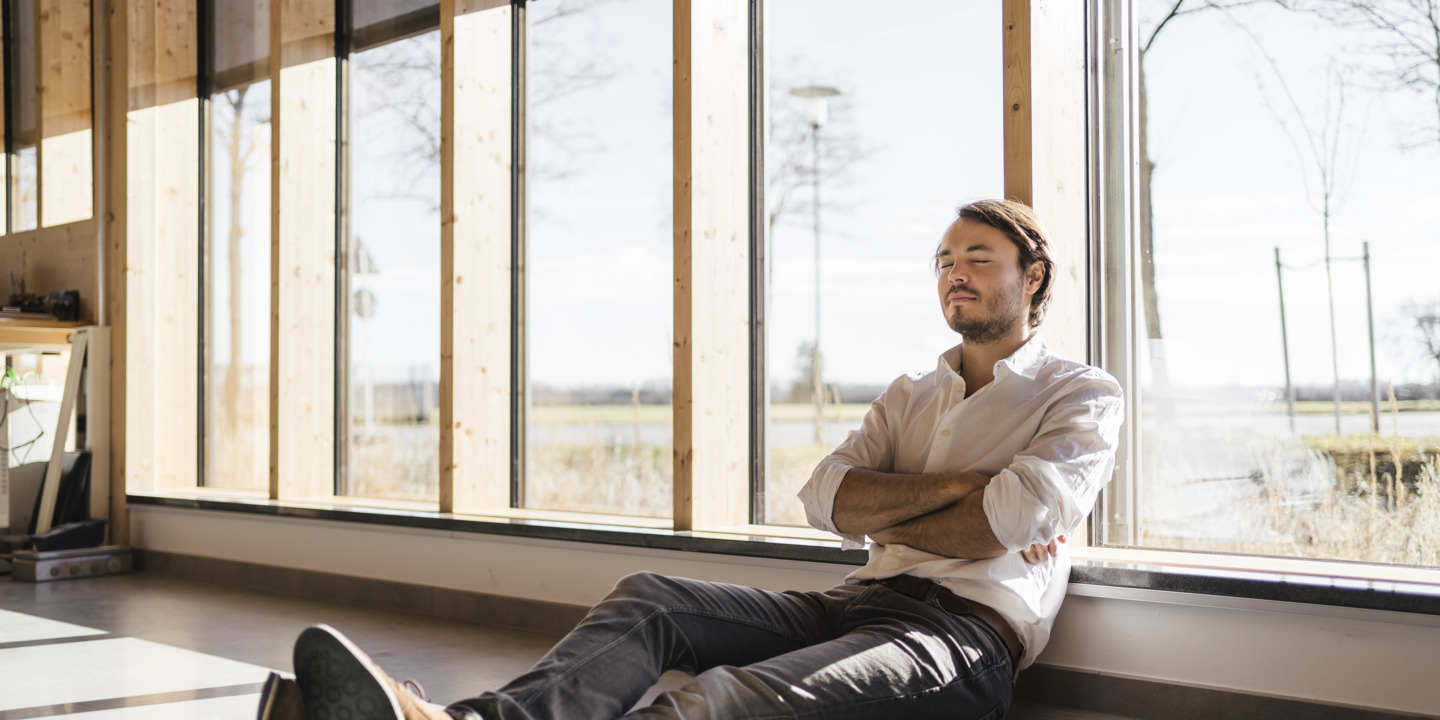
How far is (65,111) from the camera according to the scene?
5.90m

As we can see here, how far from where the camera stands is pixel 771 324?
367cm

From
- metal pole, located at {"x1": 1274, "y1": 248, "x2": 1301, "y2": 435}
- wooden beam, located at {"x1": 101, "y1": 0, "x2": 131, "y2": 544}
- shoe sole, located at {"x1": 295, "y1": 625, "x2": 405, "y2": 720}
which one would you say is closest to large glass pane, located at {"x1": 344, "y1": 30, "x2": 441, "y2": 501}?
wooden beam, located at {"x1": 101, "y1": 0, "x2": 131, "y2": 544}

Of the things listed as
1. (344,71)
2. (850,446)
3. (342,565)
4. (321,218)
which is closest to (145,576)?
(342,565)

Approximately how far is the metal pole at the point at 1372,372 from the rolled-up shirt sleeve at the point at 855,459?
1082mm

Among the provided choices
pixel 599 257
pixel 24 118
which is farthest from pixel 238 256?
pixel 599 257

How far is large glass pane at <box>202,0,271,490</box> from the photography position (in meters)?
5.55

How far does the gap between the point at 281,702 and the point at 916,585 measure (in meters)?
1.21

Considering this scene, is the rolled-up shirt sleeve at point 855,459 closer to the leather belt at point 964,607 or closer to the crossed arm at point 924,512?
the crossed arm at point 924,512

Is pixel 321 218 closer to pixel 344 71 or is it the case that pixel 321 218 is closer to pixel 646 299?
pixel 344 71

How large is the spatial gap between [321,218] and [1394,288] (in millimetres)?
4259

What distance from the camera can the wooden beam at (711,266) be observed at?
3459mm

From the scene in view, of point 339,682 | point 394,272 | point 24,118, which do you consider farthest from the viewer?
point 24,118

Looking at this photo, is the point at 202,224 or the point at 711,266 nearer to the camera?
the point at 711,266

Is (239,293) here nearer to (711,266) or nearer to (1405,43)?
(711,266)
